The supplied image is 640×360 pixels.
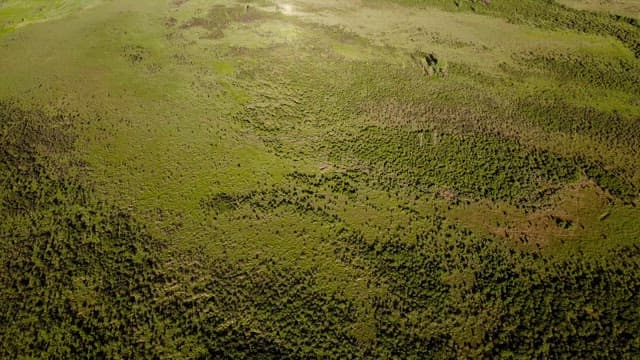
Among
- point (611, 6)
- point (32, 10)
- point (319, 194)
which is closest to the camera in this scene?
point (319, 194)

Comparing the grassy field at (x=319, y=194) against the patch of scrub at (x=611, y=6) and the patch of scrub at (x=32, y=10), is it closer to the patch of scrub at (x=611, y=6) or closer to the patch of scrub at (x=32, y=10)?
the patch of scrub at (x=32, y=10)

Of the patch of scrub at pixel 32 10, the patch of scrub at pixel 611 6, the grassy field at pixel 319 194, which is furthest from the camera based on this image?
the patch of scrub at pixel 611 6

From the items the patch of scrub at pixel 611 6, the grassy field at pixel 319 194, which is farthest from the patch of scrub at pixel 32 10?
the patch of scrub at pixel 611 6

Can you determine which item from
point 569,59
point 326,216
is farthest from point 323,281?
point 569,59

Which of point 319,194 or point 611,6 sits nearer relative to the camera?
point 319,194

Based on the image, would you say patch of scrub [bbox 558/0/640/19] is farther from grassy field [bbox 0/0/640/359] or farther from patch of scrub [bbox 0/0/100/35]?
patch of scrub [bbox 0/0/100/35]

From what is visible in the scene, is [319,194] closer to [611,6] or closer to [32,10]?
[32,10]

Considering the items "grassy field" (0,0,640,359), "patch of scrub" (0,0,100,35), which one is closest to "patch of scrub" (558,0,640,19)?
"grassy field" (0,0,640,359)

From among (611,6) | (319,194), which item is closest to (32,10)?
(319,194)
